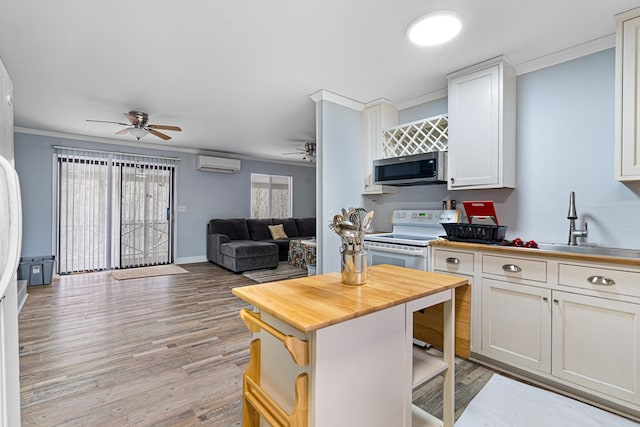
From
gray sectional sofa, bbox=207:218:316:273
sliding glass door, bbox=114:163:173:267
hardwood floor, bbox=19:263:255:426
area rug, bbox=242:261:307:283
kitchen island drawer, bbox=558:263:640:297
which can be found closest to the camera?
kitchen island drawer, bbox=558:263:640:297

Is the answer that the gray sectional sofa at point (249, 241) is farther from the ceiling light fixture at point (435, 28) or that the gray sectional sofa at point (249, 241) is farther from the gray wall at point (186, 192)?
the ceiling light fixture at point (435, 28)

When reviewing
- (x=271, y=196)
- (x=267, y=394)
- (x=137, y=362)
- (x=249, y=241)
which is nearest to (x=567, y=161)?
(x=267, y=394)

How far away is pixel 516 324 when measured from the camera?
7.16 feet

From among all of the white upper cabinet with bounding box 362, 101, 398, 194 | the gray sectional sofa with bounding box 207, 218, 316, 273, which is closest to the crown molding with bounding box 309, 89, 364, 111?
the white upper cabinet with bounding box 362, 101, 398, 194

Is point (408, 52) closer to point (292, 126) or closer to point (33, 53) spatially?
point (292, 126)

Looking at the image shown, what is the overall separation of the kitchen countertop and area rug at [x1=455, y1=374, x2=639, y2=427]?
902mm

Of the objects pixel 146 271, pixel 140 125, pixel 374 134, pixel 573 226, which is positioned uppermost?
pixel 140 125

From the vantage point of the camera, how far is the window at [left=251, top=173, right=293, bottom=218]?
7609 mm

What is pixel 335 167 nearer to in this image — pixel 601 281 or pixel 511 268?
pixel 511 268

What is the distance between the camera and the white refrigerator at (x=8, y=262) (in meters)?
1.05

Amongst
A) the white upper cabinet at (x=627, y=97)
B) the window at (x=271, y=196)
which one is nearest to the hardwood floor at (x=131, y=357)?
the white upper cabinet at (x=627, y=97)

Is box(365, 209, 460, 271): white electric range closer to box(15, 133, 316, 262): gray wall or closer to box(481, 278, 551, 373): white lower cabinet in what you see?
box(481, 278, 551, 373): white lower cabinet

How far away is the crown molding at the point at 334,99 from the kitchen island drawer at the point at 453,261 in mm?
1914

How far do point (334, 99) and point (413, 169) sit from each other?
118cm
